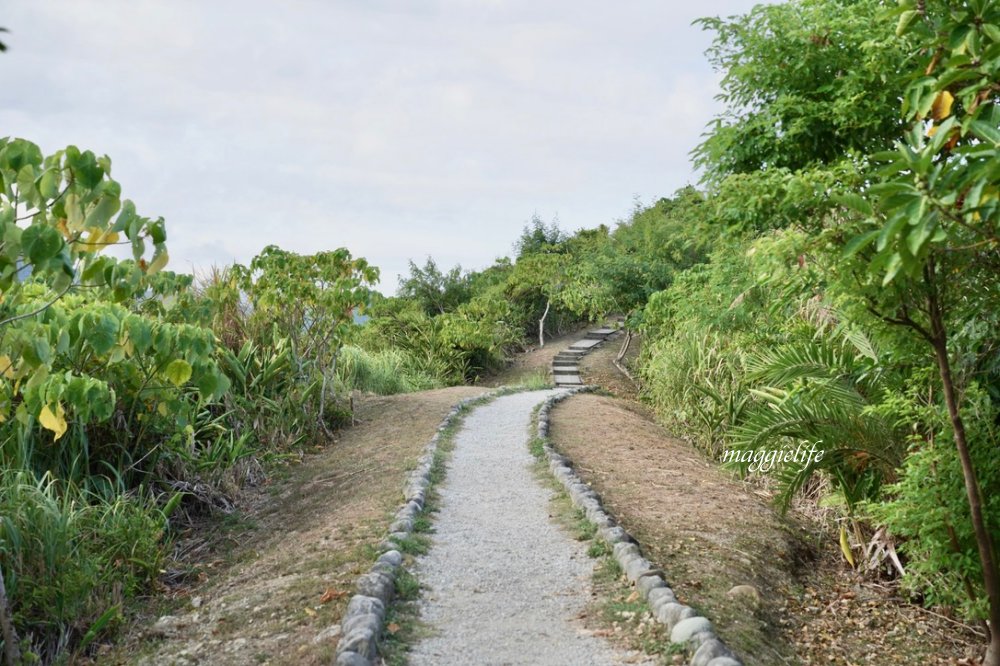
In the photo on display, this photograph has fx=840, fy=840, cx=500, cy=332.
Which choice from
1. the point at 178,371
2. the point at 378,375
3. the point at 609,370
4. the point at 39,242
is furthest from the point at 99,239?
the point at 609,370

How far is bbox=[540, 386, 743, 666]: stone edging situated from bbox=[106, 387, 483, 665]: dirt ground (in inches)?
59.7

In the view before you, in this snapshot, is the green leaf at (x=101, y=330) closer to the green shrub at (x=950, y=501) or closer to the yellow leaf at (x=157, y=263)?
the yellow leaf at (x=157, y=263)

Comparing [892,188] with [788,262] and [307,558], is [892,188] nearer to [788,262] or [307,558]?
[788,262]

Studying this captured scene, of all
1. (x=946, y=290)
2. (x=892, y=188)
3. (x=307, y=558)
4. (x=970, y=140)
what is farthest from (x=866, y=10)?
(x=307, y=558)

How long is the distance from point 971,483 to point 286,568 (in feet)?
13.3

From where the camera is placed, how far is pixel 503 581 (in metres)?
5.11

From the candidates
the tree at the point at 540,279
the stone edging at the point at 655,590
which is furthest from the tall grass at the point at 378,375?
the tree at the point at 540,279

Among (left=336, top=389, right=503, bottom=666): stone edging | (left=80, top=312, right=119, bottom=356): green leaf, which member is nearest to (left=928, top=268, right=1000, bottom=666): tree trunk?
(left=336, top=389, right=503, bottom=666): stone edging

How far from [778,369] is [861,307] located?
1.78 metres

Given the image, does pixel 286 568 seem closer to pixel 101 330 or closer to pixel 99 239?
pixel 101 330

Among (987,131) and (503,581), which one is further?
(503,581)

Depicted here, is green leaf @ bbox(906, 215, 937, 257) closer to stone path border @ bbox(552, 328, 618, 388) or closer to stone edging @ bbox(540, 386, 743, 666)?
stone edging @ bbox(540, 386, 743, 666)

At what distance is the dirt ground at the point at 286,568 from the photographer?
4.30m

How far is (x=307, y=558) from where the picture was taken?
5.60m
